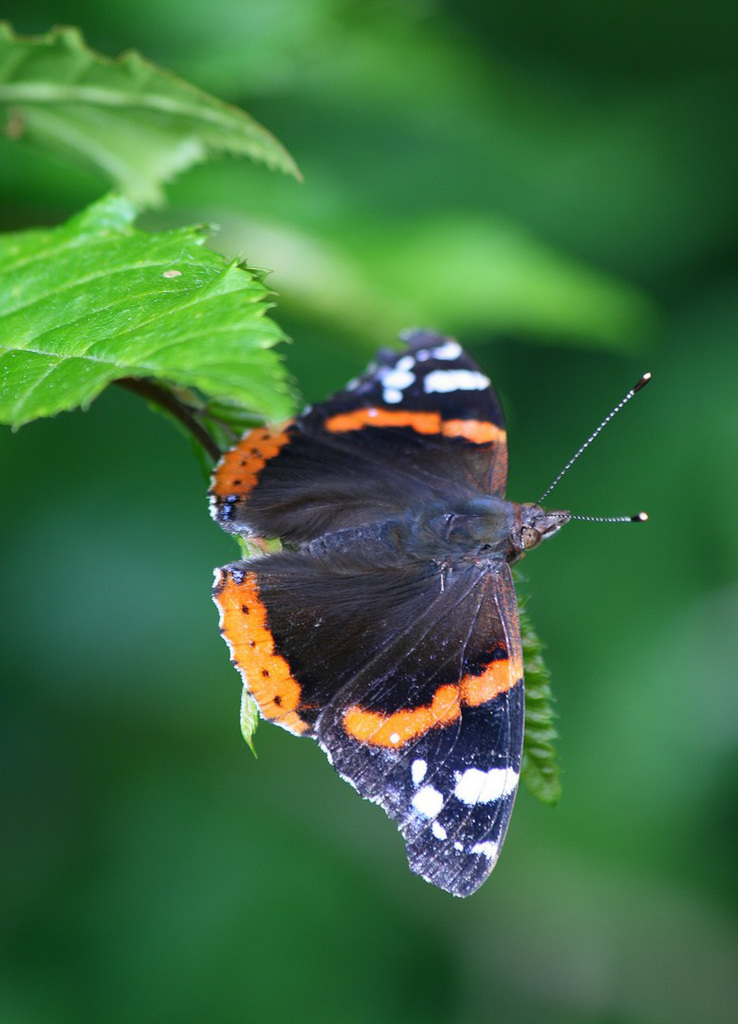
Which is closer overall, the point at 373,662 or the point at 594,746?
Result: the point at 373,662

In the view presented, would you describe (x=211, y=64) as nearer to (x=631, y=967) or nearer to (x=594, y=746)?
(x=594, y=746)

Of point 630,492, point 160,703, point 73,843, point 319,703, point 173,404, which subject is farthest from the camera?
point 630,492

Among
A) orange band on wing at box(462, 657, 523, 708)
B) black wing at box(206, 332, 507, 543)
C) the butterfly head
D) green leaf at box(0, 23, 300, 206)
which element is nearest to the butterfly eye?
the butterfly head

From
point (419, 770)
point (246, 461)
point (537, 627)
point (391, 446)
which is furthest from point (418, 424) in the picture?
point (537, 627)

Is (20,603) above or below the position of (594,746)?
above

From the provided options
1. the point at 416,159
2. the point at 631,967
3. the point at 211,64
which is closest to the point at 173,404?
the point at 211,64

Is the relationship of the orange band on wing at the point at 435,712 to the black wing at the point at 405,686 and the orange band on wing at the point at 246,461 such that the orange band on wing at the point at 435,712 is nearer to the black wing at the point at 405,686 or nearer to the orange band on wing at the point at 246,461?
the black wing at the point at 405,686

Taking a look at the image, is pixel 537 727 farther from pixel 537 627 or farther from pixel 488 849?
A: pixel 537 627
